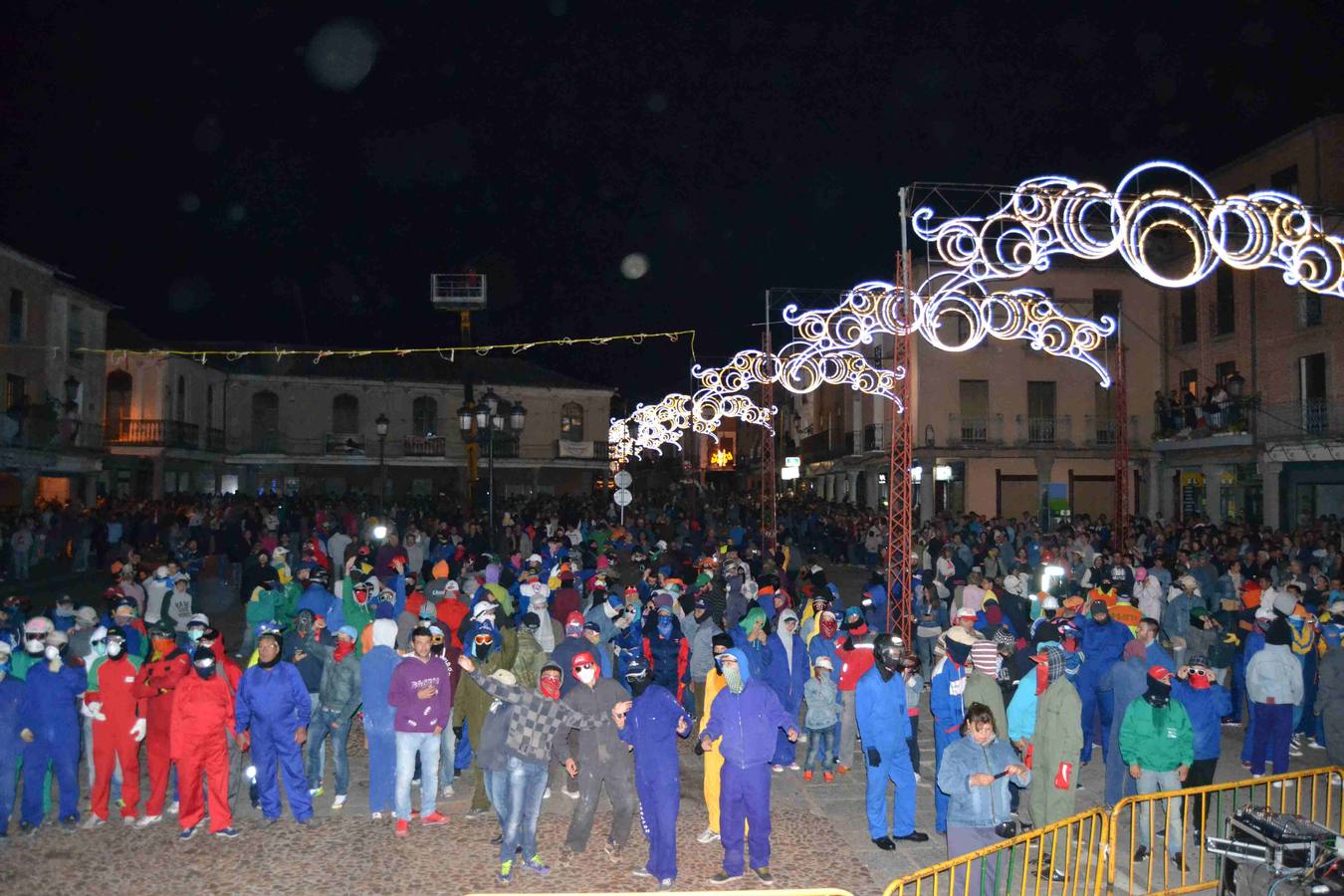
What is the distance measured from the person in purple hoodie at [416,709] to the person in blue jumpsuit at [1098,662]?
5.46 metres

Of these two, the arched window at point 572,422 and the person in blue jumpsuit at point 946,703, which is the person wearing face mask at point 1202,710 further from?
the arched window at point 572,422

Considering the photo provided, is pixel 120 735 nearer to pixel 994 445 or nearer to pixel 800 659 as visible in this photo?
pixel 800 659

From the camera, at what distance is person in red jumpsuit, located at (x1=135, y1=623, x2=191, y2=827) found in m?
7.20

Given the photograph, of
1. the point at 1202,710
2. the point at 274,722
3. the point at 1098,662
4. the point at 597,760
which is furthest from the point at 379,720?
the point at 1098,662

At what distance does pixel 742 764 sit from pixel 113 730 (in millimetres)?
4744

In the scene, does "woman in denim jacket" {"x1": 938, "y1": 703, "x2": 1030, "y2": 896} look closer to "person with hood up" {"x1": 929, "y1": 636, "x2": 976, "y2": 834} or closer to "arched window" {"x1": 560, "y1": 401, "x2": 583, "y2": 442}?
"person with hood up" {"x1": 929, "y1": 636, "x2": 976, "y2": 834}

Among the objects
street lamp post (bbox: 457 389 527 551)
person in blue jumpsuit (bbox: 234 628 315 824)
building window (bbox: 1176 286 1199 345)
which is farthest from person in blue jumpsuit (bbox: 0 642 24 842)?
building window (bbox: 1176 286 1199 345)

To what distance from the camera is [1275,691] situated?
27.0 ft

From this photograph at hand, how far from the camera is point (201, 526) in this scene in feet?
64.4

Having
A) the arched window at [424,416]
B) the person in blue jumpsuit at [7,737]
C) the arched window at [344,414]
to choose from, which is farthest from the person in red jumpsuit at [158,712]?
the arched window at [424,416]

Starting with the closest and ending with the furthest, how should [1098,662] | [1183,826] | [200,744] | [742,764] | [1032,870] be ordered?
[1183,826] < [742,764] < [1032,870] < [200,744] < [1098,662]

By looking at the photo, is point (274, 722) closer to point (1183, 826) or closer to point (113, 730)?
point (113, 730)

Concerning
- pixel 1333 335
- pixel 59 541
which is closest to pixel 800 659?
pixel 59 541

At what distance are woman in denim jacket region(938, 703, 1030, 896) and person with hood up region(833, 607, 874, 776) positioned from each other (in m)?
2.01
